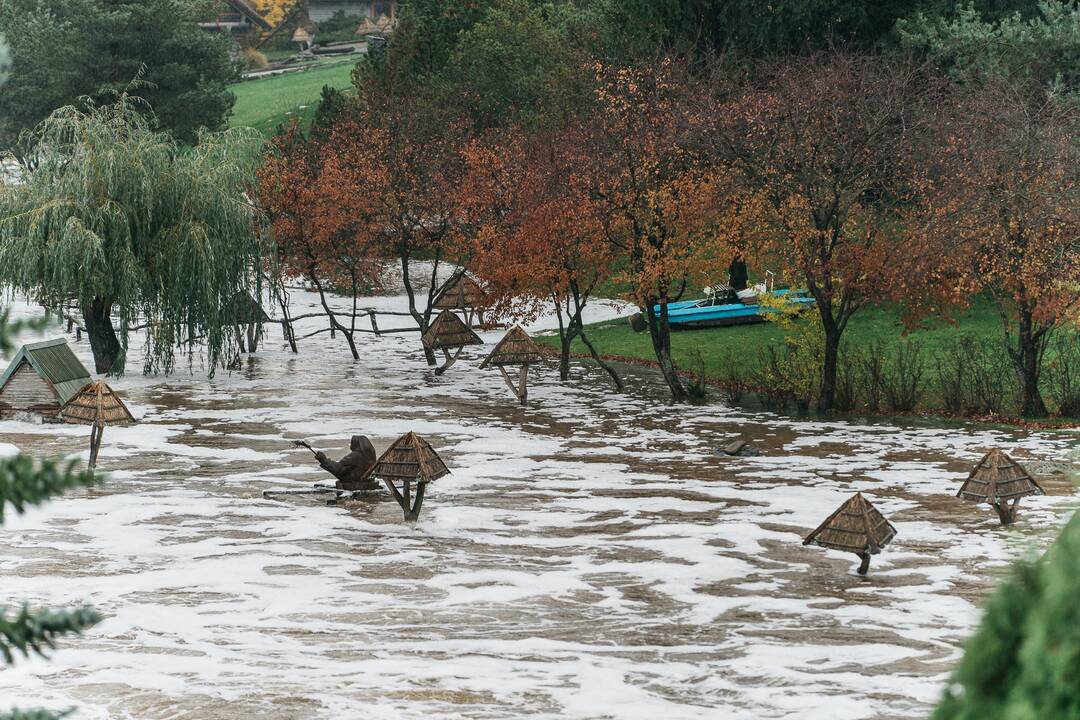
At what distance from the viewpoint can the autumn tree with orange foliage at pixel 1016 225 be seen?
27.0m

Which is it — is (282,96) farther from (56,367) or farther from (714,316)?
(56,367)

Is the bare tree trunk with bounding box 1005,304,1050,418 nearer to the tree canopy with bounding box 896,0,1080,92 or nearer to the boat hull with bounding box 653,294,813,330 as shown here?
the tree canopy with bounding box 896,0,1080,92

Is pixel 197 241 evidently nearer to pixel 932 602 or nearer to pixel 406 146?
pixel 406 146

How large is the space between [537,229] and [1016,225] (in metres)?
12.0

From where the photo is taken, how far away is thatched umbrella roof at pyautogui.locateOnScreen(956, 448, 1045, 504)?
18.3m

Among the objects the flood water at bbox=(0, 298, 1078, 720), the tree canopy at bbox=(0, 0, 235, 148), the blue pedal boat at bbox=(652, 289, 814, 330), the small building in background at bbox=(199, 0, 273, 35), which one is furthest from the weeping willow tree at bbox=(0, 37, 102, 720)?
the small building in background at bbox=(199, 0, 273, 35)

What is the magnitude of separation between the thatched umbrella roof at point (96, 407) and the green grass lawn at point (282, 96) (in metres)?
51.5

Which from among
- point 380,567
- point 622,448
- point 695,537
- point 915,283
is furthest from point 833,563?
point 915,283

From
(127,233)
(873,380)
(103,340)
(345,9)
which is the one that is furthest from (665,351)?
(345,9)

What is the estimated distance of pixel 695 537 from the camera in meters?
19.6

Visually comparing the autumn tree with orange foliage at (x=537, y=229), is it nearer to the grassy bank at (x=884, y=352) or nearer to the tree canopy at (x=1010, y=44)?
the grassy bank at (x=884, y=352)

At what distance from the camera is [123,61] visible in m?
57.0

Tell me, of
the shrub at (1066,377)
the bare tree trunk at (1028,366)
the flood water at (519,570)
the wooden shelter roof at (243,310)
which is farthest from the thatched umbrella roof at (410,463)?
the wooden shelter roof at (243,310)

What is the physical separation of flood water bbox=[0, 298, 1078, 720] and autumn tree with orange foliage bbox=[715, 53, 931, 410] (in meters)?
3.55
